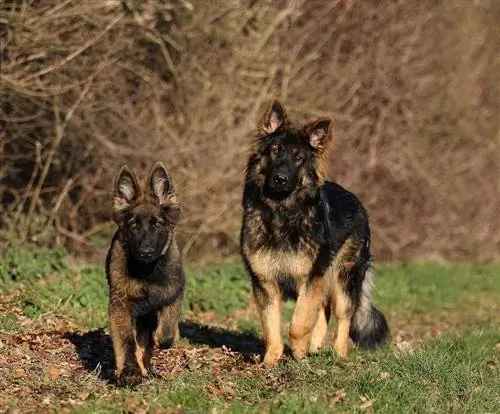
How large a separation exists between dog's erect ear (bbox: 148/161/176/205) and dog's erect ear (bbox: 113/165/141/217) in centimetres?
13

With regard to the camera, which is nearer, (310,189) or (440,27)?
(310,189)

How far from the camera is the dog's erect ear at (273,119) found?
923 cm

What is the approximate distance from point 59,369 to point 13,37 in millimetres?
6923

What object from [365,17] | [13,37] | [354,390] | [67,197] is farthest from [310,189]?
[365,17]

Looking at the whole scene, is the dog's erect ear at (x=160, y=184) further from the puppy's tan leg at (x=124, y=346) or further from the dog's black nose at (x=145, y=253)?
the puppy's tan leg at (x=124, y=346)

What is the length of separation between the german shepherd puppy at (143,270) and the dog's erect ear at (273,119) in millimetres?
1178

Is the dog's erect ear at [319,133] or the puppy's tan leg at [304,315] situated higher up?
the dog's erect ear at [319,133]

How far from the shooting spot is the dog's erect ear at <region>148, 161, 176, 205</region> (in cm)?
862

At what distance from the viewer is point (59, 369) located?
337 inches

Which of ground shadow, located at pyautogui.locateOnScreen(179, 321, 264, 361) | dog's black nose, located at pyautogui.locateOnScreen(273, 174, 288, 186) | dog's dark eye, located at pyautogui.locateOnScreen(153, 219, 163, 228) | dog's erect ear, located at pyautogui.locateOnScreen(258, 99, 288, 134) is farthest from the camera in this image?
ground shadow, located at pyautogui.locateOnScreen(179, 321, 264, 361)

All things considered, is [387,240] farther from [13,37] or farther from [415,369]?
[415,369]

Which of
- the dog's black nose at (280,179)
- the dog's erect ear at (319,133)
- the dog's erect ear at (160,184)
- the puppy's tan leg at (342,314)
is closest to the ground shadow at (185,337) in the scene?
the puppy's tan leg at (342,314)

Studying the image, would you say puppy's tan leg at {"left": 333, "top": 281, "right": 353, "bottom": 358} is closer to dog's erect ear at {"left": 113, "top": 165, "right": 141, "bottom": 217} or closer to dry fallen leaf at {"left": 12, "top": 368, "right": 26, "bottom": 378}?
dog's erect ear at {"left": 113, "top": 165, "right": 141, "bottom": 217}

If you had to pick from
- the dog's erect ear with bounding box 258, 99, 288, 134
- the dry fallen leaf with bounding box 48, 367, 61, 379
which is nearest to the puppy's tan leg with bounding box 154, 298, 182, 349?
the dry fallen leaf with bounding box 48, 367, 61, 379
